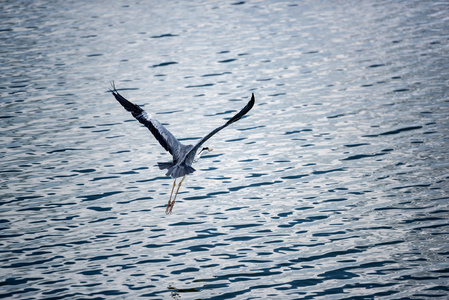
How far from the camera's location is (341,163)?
15.6m

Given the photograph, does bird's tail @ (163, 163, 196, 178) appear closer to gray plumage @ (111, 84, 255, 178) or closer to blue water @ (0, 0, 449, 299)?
gray plumage @ (111, 84, 255, 178)

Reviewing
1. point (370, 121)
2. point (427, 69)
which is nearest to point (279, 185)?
point (370, 121)

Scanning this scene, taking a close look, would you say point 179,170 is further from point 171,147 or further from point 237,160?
point 237,160

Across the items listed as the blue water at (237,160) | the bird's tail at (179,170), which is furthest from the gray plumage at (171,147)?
the blue water at (237,160)

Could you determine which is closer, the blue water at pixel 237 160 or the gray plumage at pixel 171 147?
the blue water at pixel 237 160

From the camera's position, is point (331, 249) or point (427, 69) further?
point (427, 69)

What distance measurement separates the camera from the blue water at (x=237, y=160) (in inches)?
432

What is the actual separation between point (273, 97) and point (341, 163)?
20.0 ft

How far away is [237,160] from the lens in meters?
16.4

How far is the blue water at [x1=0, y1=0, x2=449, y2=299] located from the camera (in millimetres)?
10977

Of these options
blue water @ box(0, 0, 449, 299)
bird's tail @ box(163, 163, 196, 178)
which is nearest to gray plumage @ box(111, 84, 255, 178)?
bird's tail @ box(163, 163, 196, 178)

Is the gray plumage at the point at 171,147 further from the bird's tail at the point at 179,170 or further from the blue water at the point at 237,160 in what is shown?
the blue water at the point at 237,160

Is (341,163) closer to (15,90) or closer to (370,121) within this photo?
(370,121)

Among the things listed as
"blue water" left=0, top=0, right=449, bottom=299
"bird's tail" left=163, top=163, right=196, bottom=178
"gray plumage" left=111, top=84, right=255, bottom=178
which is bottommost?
"blue water" left=0, top=0, right=449, bottom=299
